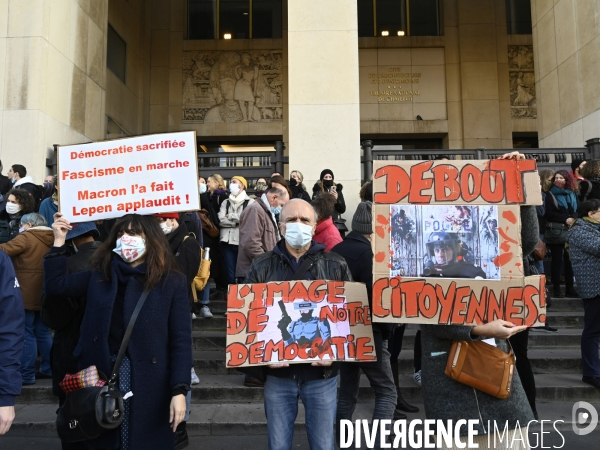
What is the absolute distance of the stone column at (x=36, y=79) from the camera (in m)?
11.1

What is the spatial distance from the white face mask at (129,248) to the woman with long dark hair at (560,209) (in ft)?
24.4

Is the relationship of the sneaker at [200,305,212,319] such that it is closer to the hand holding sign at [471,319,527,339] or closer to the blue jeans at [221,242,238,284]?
the blue jeans at [221,242,238,284]

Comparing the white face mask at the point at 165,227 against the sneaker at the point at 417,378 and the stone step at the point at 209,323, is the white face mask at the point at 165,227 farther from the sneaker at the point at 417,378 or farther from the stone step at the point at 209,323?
the stone step at the point at 209,323

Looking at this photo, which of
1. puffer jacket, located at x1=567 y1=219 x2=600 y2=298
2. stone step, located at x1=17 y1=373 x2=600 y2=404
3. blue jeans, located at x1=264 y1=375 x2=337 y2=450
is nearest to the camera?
blue jeans, located at x1=264 y1=375 x2=337 y2=450

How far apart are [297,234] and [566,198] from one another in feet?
22.8

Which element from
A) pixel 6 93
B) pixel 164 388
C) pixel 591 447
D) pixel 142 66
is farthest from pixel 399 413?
pixel 142 66

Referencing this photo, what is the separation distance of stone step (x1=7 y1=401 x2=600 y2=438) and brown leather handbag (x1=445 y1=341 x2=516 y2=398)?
9.77 feet

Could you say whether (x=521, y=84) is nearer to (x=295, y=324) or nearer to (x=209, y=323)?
(x=209, y=323)

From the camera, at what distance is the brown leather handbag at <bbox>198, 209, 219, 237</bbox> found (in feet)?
26.0

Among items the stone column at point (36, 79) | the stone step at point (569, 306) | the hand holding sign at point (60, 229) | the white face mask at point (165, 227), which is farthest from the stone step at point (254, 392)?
the stone column at point (36, 79)

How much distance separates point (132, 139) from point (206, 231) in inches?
174

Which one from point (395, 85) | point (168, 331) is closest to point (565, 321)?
point (168, 331)

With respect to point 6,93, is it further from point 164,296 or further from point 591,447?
point 591,447

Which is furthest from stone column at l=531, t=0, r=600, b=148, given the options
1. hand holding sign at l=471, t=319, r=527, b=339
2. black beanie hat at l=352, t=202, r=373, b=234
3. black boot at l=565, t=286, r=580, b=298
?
hand holding sign at l=471, t=319, r=527, b=339
